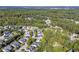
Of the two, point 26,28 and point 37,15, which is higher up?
point 37,15

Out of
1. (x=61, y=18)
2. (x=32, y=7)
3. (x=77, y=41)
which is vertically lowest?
(x=77, y=41)

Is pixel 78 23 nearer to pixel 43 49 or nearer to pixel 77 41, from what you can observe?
pixel 77 41

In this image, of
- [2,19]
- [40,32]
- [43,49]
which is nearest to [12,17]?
[2,19]
